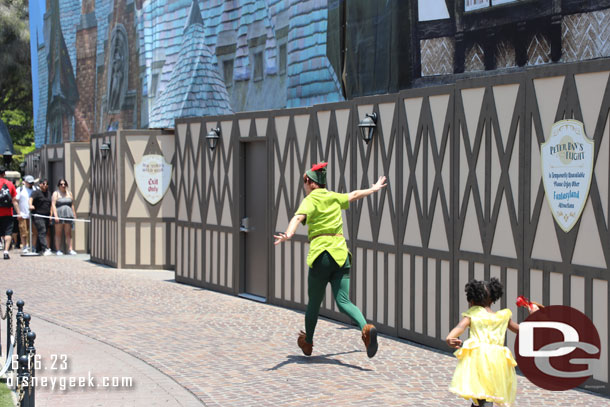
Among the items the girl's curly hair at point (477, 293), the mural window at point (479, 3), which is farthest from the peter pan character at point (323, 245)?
the mural window at point (479, 3)

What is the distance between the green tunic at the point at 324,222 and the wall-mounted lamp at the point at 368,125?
206 cm

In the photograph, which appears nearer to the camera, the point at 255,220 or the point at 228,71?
the point at 255,220

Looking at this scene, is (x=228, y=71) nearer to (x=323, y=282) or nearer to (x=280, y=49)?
(x=280, y=49)

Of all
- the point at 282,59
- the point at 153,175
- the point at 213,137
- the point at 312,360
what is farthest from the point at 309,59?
the point at 312,360

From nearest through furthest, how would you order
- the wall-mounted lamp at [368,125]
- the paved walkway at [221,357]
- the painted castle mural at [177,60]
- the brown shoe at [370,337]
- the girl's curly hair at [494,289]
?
the girl's curly hair at [494,289], the paved walkway at [221,357], the brown shoe at [370,337], the wall-mounted lamp at [368,125], the painted castle mural at [177,60]

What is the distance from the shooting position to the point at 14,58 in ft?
192

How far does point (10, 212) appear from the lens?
829 inches

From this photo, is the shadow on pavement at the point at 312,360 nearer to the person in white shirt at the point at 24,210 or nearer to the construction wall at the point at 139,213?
the construction wall at the point at 139,213

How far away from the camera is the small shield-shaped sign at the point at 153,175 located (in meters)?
19.3

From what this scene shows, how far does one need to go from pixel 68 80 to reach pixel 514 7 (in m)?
25.4

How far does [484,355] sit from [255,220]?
28.8 ft

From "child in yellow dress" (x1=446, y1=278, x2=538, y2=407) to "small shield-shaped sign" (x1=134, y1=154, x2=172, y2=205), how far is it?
44.0 feet

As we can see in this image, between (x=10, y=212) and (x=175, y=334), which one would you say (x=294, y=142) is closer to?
(x=175, y=334)

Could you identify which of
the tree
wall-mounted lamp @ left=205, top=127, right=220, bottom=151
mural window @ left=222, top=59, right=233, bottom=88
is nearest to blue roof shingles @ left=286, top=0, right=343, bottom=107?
wall-mounted lamp @ left=205, top=127, right=220, bottom=151
